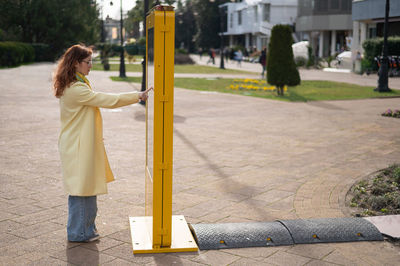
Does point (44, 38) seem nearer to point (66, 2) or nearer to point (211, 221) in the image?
point (66, 2)

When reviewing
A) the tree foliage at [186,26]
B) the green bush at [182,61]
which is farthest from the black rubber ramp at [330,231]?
the tree foliage at [186,26]

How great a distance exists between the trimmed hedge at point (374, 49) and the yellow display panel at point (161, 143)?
2840 centimetres

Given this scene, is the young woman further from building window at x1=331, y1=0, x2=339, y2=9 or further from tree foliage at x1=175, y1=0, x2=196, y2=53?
tree foliage at x1=175, y1=0, x2=196, y2=53

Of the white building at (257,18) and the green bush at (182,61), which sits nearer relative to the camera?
the green bush at (182,61)

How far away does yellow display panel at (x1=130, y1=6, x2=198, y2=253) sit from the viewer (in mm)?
3684

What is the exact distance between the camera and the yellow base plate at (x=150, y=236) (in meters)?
4.04

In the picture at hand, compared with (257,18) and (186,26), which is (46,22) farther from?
(186,26)

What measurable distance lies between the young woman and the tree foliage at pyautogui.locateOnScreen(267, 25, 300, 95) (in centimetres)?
1419

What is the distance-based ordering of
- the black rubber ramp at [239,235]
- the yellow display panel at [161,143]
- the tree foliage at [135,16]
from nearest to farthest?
the yellow display panel at [161,143]
the black rubber ramp at [239,235]
the tree foliage at [135,16]

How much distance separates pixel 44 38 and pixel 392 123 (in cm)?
3909

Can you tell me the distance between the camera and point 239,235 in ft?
14.1

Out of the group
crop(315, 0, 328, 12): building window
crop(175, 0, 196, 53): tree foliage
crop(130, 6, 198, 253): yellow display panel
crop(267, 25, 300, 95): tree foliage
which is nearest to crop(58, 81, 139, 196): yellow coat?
crop(130, 6, 198, 253): yellow display panel

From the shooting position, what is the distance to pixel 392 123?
11250mm

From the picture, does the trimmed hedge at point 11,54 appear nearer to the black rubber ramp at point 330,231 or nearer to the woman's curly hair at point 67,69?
the woman's curly hair at point 67,69
